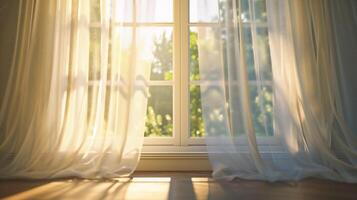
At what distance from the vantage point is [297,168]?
79.2 inches

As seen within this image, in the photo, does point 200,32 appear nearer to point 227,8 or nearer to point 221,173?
point 227,8

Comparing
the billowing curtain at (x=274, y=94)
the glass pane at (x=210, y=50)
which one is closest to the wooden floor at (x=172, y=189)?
the billowing curtain at (x=274, y=94)

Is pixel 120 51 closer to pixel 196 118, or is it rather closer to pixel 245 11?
pixel 196 118

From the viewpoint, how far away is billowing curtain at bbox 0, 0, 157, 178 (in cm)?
206

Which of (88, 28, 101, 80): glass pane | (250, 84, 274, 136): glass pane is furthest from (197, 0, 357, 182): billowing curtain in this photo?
(88, 28, 101, 80): glass pane

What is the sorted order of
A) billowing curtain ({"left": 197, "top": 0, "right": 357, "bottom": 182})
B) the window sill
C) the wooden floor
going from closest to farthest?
the wooden floor < billowing curtain ({"left": 197, "top": 0, "right": 357, "bottom": 182}) < the window sill

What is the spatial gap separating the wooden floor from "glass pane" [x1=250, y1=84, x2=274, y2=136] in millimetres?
333

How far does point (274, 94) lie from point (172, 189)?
86cm

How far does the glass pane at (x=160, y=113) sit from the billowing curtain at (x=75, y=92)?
0.25 meters

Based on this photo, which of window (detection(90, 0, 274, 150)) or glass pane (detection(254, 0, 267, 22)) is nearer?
glass pane (detection(254, 0, 267, 22))

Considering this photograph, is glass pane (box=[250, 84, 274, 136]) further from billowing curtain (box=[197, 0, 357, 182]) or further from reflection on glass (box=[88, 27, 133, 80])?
reflection on glass (box=[88, 27, 133, 80])

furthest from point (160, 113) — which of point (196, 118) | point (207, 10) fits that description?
point (207, 10)

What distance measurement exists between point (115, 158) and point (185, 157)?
471 millimetres

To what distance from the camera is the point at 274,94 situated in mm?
2080
